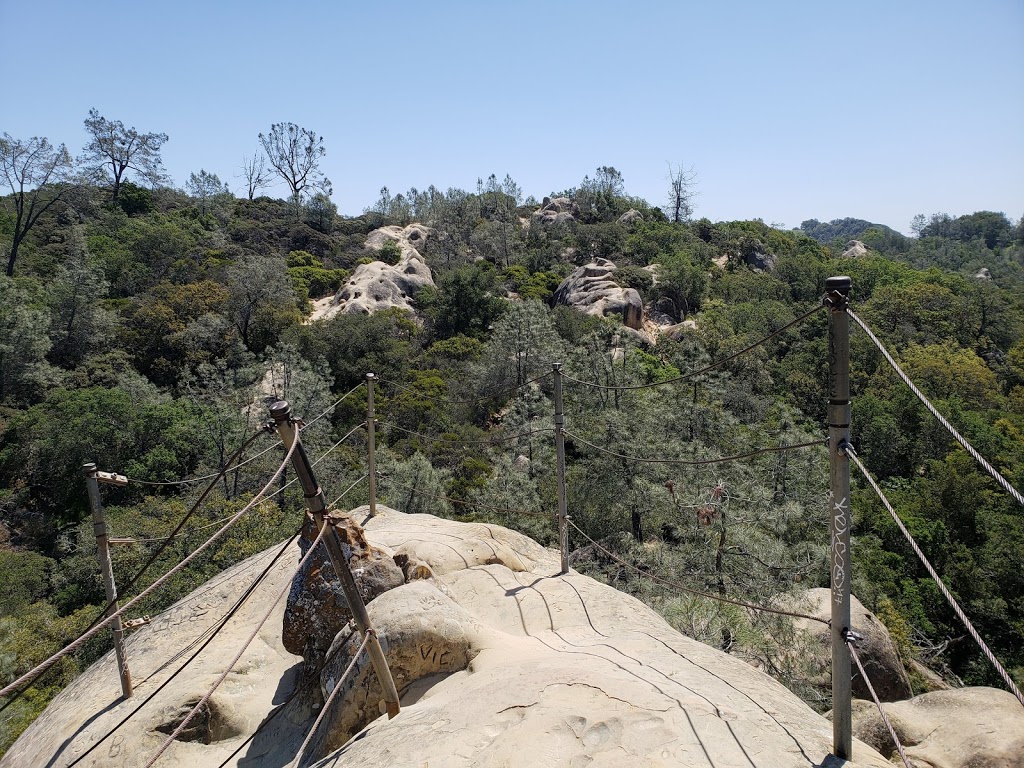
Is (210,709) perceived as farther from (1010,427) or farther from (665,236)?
(665,236)

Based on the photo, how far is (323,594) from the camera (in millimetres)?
5320

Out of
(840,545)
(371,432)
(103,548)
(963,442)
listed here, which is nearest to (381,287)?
(371,432)

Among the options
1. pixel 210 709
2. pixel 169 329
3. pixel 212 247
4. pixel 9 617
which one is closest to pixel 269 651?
pixel 210 709

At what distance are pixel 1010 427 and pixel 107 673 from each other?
3314 cm

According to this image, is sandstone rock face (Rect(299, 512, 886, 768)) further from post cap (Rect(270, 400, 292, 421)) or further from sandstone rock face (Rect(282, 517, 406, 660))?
post cap (Rect(270, 400, 292, 421))

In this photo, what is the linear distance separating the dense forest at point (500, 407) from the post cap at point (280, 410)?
0.95 m

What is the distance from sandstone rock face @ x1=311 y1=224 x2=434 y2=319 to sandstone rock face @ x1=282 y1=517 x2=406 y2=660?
103 feet

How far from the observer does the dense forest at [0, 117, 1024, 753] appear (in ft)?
49.1

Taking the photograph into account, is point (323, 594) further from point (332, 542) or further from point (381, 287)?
point (381, 287)

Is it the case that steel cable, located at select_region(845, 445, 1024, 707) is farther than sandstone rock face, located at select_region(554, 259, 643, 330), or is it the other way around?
sandstone rock face, located at select_region(554, 259, 643, 330)

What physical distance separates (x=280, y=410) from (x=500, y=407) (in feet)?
83.6

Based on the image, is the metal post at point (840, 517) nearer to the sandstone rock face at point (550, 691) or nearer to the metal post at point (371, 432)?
the sandstone rock face at point (550, 691)

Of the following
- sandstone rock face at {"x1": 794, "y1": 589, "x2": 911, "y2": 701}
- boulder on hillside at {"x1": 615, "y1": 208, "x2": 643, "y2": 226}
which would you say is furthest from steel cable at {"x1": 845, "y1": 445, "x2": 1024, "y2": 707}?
boulder on hillside at {"x1": 615, "y1": 208, "x2": 643, "y2": 226}

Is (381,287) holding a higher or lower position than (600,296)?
higher
